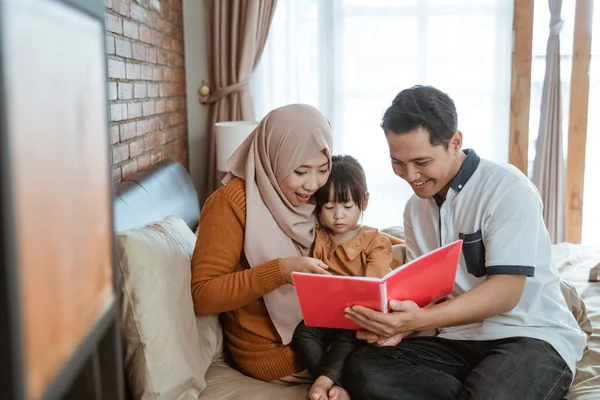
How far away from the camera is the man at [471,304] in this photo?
5.04ft

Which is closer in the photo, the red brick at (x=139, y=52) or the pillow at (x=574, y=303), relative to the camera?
the pillow at (x=574, y=303)

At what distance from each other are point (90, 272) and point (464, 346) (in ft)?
4.22

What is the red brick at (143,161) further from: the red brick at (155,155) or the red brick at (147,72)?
the red brick at (147,72)

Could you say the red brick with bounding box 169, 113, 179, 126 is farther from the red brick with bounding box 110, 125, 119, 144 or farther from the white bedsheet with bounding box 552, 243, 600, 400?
the white bedsheet with bounding box 552, 243, 600, 400

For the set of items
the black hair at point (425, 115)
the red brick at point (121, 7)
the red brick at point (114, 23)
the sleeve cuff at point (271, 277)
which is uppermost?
the red brick at point (121, 7)

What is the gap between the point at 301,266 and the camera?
5.21 feet

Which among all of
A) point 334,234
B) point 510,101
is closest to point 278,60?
point 510,101

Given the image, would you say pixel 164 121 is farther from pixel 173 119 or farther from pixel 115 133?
pixel 115 133

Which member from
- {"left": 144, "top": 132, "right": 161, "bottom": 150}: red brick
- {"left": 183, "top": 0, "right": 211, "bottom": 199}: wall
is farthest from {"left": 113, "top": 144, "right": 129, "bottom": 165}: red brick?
{"left": 183, "top": 0, "right": 211, "bottom": 199}: wall

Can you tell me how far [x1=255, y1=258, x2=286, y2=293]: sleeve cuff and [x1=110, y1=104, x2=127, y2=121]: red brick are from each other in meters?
0.97

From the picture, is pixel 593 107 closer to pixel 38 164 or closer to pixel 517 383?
pixel 517 383

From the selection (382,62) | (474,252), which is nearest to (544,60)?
(382,62)

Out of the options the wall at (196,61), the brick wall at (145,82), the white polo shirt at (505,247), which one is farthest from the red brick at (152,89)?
the white polo shirt at (505,247)

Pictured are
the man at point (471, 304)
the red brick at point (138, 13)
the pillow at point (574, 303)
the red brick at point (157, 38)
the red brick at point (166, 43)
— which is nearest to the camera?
the man at point (471, 304)
